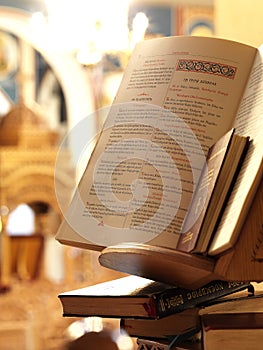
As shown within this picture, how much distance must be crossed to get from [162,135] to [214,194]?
0.17 m

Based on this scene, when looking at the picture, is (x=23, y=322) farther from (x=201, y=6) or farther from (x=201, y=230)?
(x=201, y=6)

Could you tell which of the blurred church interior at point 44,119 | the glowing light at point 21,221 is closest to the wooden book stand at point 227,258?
the blurred church interior at point 44,119

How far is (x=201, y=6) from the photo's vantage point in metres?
9.05

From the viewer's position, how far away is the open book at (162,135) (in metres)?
1.08

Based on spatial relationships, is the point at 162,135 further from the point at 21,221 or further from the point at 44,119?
the point at 21,221

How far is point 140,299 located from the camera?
1.04m

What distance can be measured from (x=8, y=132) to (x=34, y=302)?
4.16 meters

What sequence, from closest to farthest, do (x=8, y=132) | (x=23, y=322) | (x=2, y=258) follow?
(x=23, y=322), (x=2, y=258), (x=8, y=132)

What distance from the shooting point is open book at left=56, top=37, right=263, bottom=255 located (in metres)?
1.08

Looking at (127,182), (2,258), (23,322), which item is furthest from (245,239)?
(2,258)

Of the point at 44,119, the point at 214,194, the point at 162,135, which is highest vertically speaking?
the point at 44,119

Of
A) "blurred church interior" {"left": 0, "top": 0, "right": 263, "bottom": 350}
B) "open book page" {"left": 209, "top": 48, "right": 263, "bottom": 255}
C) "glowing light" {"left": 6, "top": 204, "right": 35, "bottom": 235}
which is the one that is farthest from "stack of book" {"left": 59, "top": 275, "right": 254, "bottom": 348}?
"glowing light" {"left": 6, "top": 204, "right": 35, "bottom": 235}

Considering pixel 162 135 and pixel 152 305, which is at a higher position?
pixel 162 135

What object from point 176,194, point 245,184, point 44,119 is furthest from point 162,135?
point 44,119
